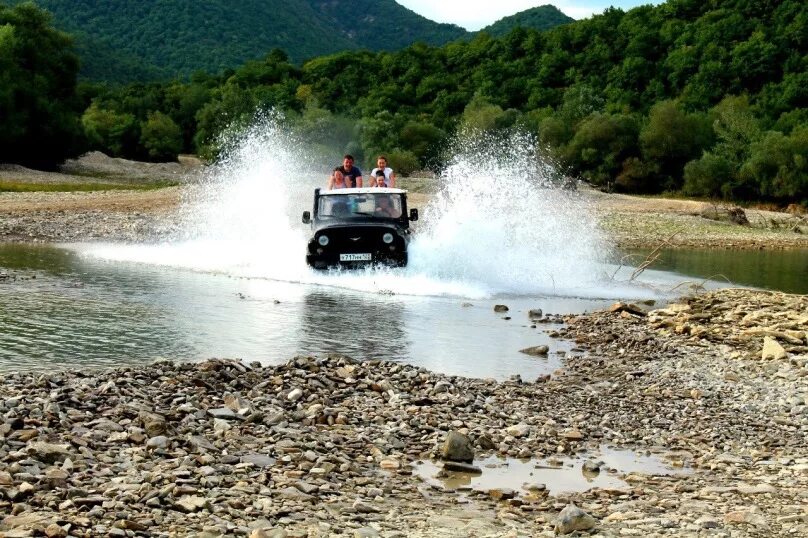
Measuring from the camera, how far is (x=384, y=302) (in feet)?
61.5

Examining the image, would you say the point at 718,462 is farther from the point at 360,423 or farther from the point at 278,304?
the point at 278,304

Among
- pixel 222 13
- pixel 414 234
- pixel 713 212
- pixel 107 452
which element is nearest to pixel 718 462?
pixel 107 452

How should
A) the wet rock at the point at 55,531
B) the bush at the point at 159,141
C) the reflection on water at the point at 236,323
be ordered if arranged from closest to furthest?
the wet rock at the point at 55,531 < the reflection on water at the point at 236,323 < the bush at the point at 159,141

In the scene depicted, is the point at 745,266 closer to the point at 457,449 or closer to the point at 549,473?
the point at 549,473

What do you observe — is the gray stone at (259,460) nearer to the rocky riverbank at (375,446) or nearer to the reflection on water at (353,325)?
the rocky riverbank at (375,446)

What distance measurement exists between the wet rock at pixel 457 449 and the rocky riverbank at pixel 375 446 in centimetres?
6

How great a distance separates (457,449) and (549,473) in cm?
76

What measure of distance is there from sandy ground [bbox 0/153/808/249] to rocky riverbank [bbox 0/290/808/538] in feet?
66.9

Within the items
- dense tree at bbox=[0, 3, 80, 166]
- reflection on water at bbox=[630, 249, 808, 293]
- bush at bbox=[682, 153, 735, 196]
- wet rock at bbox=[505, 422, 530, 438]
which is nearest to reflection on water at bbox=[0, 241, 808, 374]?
wet rock at bbox=[505, 422, 530, 438]

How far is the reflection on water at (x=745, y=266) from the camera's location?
87.0 feet

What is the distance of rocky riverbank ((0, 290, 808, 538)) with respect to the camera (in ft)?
22.2

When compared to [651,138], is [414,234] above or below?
below

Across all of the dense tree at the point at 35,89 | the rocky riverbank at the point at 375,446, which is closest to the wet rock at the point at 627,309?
the rocky riverbank at the point at 375,446

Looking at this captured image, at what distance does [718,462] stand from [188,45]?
15047 cm
